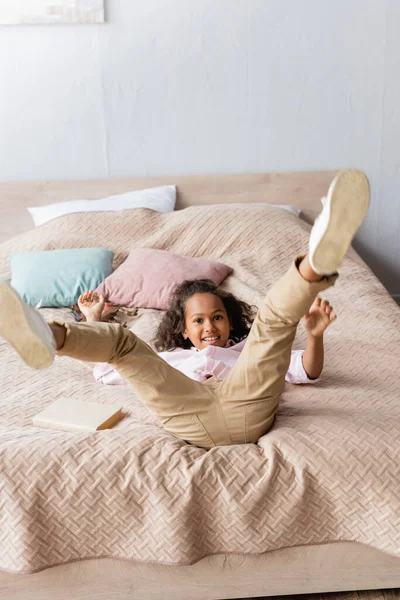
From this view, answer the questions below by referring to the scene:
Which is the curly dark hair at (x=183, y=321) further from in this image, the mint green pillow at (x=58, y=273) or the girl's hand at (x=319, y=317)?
the mint green pillow at (x=58, y=273)

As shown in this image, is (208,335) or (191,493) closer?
(191,493)

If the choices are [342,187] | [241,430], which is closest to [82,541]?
[241,430]

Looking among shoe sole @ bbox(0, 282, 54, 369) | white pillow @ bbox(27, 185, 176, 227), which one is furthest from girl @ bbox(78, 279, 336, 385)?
white pillow @ bbox(27, 185, 176, 227)

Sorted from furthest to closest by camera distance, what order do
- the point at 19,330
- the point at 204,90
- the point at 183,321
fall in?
the point at 204,90 < the point at 183,321 < the point at 19,330

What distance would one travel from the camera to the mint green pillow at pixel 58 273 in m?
2.57

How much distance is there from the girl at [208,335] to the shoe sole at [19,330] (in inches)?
21.8

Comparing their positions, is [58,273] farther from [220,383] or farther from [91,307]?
[220,383]

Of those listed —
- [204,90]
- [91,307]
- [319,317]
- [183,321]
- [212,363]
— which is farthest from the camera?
[204,90]

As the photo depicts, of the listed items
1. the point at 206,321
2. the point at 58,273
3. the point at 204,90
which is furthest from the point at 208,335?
the point at 204,90

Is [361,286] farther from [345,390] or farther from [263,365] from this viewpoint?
[263,365]

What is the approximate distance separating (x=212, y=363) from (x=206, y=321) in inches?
7.3

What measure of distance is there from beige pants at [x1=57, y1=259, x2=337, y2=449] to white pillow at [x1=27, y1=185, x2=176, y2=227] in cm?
165

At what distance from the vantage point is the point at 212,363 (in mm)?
1705

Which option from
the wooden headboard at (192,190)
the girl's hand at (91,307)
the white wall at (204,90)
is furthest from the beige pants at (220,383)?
the white wall at (204,90)
